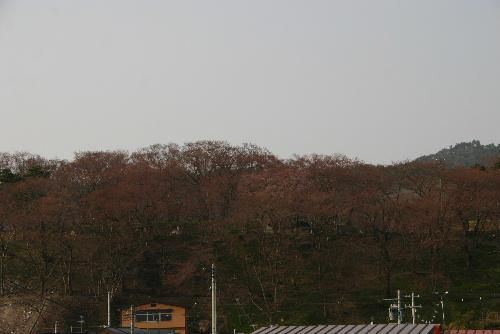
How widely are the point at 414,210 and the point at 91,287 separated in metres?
20.0

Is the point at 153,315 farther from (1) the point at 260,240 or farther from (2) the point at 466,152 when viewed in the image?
(2) the point at 466,152

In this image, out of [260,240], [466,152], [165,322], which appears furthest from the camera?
[466,152]

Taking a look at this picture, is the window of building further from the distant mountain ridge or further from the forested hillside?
the distant mountain ridge

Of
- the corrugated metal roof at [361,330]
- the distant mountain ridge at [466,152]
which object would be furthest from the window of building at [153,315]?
the distant mountain ridge at [466,152]

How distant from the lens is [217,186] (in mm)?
61375

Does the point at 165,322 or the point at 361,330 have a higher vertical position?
the point at 165,322

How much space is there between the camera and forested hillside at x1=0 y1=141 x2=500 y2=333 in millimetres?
50219

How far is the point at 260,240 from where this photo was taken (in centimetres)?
5388

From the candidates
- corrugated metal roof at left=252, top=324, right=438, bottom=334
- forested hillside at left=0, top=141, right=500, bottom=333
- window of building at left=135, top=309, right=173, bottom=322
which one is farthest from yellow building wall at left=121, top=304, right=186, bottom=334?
corrugated metal roof at left=252, top=324, right=438, bottom=334

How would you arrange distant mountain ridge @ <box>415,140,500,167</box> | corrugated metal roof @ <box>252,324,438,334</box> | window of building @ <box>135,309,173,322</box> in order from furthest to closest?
1. distant mountain ridge @ <box>415,140,500,167</box>
2. window of building @ <box>135,309,173,322</box>
3. corrugated metal roof @ <box>252,324,438,334</box>

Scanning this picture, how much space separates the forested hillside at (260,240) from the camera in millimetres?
50219

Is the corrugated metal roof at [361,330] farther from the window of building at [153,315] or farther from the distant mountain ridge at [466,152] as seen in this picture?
the distant mountain ridge at [466,152]

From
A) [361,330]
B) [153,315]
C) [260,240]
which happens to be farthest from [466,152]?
[361,330]

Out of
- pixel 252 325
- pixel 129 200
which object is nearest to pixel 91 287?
pixel 129 200
